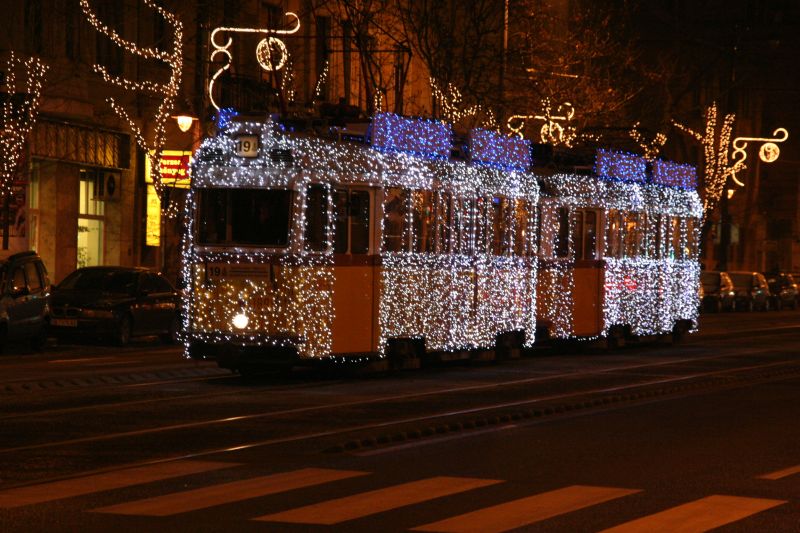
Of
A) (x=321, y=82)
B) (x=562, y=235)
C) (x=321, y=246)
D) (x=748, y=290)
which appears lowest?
(x=748, y=290)

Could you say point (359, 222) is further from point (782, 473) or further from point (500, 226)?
point (782, 473)

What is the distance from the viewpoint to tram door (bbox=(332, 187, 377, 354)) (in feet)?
71.5

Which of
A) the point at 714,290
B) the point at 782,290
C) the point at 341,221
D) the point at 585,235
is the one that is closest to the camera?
the point at 341,221

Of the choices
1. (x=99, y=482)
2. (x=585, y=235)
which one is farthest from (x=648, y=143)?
(x=99, y=482)

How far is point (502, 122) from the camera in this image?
1753 inches

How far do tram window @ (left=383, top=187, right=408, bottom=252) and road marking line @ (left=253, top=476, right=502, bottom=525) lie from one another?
32.5 ft

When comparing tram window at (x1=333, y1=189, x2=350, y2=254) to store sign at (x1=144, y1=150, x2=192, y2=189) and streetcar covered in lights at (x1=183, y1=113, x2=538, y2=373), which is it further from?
store sign at (x1=144, y1=150, x2=192, y2=189)

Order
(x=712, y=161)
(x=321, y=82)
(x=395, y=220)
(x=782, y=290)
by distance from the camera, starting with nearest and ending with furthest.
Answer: (x=395, y=220)
(x=321, y=82)
(x=712, y=161)
(x=782, y=290)

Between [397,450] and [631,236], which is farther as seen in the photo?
[631,236]

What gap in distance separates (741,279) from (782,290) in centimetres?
655

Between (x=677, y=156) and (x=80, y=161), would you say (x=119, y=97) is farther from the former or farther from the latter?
(x=677, y=156)

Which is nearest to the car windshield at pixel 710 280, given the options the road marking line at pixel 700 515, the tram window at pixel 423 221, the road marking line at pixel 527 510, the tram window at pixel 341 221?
the tram window at pixel 423 221

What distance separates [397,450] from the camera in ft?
48.3

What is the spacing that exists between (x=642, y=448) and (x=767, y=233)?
79.0 meters
